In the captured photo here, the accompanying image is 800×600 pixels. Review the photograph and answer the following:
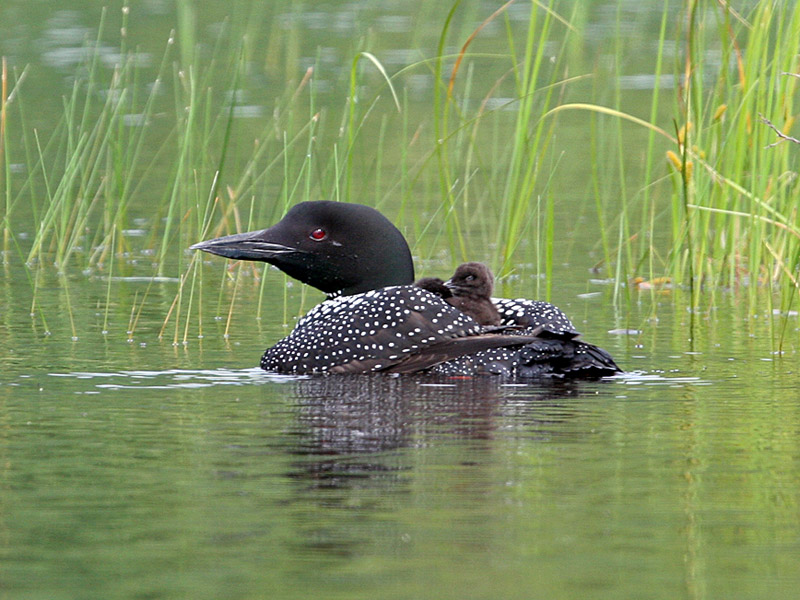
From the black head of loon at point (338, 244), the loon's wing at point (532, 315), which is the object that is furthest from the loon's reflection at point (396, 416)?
the black head of loon at point (338, 244)

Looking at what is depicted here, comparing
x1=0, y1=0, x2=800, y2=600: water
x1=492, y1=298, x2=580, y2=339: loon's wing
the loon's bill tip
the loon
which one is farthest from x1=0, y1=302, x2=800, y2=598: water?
the loon's bill tip

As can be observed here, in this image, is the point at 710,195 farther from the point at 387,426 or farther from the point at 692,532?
the point at 692,532

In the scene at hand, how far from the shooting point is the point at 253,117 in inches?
547

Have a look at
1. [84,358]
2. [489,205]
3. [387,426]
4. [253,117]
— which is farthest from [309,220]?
[253,117]

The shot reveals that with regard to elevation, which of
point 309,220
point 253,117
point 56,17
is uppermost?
point 56,17

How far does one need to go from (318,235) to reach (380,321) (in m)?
0.82

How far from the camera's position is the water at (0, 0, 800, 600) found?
3.50m

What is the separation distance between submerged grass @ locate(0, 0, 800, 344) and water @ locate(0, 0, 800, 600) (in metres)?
0.43

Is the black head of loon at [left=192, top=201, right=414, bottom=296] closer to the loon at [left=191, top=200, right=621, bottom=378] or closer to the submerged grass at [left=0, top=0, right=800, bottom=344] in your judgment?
the loon at [left=191, top=200, right=621, bottom=378]

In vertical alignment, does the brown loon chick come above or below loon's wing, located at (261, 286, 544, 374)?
above

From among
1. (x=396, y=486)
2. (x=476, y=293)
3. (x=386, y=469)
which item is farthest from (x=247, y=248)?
(x=396, y=486)

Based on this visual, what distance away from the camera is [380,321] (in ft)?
20.6

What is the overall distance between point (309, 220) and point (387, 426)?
6.62 ft

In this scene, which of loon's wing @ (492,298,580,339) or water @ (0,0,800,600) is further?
→ loon's wing @ (492,298,580,339)
